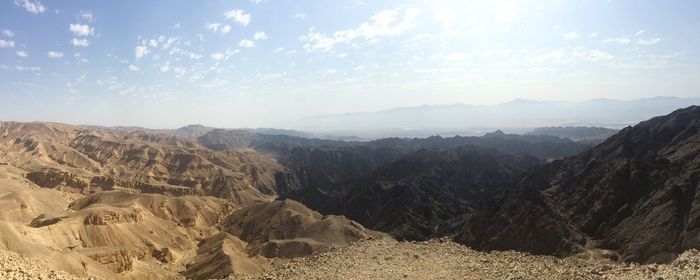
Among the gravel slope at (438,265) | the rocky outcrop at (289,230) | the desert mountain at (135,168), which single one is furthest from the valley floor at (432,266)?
the desert mountain at (135,168)

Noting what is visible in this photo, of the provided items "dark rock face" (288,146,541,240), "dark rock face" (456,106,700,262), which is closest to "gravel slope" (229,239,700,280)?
Result: "dark rock face" (456,106,700,262)

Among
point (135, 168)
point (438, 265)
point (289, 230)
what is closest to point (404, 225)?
point (289, 230)

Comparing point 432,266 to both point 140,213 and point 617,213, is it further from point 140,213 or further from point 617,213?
point 140,213

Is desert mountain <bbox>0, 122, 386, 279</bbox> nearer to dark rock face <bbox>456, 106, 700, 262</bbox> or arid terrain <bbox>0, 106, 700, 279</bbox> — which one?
arid terrain <bbox>0, 106, 700, 279</bbox>

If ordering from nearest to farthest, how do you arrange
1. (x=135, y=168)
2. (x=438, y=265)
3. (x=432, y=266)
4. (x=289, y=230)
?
(x=432, y=266) → (x=438, y=265) → (x=289, y=230) → (x=135, y=168)

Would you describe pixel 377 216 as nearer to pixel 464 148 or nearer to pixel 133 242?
pixel 133 242

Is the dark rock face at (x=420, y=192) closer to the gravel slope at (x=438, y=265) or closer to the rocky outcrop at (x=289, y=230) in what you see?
the rocky outcrop at (x=289, y=230)
